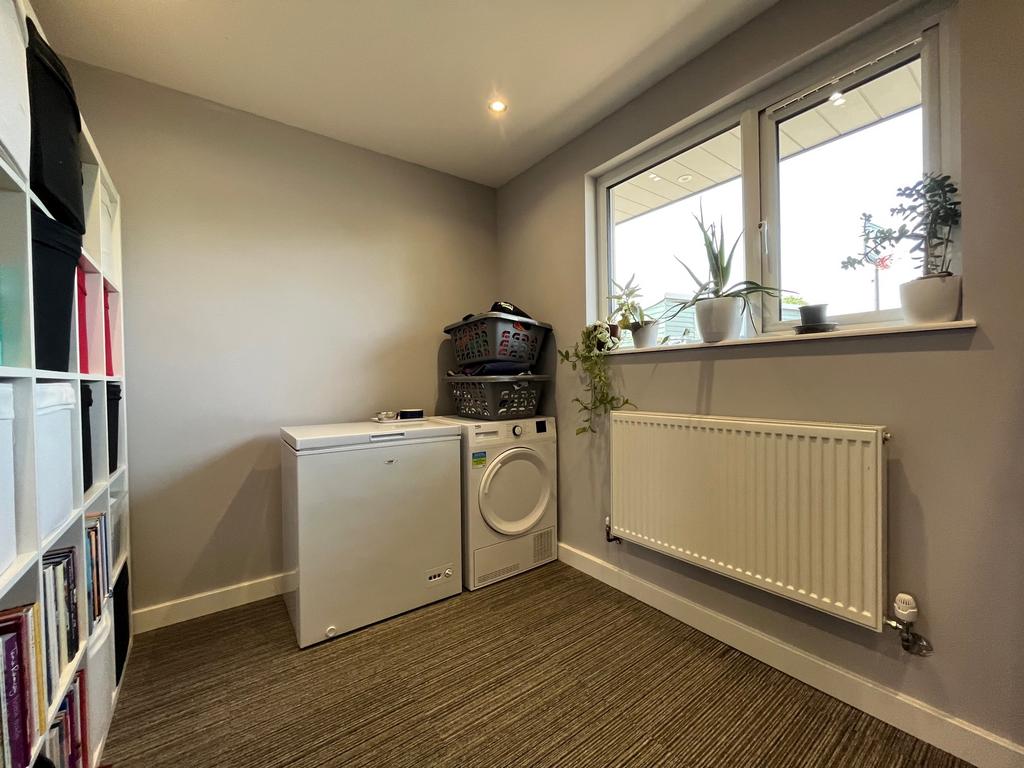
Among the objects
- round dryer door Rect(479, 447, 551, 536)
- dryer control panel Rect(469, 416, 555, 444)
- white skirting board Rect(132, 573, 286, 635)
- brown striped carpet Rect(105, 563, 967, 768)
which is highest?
dryer control panel Rect(469, 416, 555, 444)

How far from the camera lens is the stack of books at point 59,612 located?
0.89 meters

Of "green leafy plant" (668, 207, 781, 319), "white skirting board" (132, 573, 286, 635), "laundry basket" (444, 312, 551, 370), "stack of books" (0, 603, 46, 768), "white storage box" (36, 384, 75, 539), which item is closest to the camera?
"stack of books" (0, 603, 46, 768)

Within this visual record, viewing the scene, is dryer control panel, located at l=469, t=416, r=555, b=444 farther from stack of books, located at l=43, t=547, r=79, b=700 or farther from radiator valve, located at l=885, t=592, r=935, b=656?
radiator valve, located at l=885, t=592, r=935, b=656

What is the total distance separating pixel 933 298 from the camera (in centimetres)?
119

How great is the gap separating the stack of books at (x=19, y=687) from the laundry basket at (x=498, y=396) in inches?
67.1

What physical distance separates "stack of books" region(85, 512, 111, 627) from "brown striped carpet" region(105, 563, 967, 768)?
1.43 feet

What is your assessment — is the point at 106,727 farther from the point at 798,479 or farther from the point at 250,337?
the point at 798,479

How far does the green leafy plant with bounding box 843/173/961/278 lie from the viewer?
47.2 inches

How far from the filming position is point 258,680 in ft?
4.98

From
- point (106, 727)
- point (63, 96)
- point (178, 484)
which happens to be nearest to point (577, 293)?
point (63, 96)

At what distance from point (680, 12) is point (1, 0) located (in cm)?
186

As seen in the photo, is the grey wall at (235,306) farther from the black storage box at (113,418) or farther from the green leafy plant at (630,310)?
the green leafy plant at (630,310)

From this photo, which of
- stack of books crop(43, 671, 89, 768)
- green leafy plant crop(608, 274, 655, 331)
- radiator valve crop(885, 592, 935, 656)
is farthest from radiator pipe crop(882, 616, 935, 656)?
stack of books crop(43, 671, 89, 768)

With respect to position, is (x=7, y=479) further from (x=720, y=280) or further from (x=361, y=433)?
(x=720, y=280)
